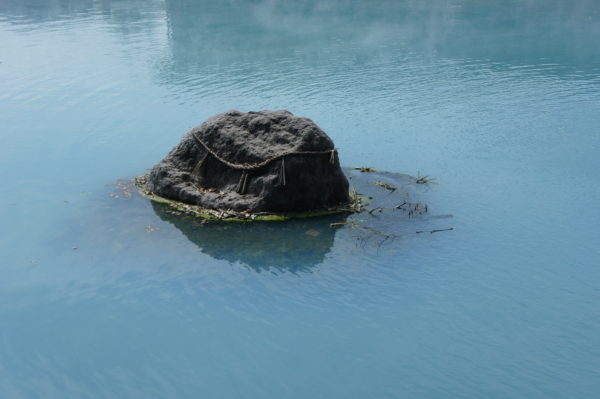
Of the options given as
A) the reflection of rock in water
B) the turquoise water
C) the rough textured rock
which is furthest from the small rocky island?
the turquoise water

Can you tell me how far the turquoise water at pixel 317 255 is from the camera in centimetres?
705

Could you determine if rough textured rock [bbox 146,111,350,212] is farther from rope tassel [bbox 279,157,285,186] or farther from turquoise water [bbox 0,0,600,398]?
turquoise water [bbox 0,0,600,398]

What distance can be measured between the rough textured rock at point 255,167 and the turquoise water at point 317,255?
51 centimetres

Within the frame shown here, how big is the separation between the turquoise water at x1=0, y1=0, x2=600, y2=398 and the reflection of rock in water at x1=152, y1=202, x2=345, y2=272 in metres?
0.04

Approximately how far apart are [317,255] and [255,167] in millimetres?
2042

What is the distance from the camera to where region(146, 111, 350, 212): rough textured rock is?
33.7ft

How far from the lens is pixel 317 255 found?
30.2ft

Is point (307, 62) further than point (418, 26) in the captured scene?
No

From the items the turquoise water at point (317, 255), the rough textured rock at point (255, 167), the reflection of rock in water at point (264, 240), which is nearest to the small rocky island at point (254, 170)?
the rough textured rock at point (255, 167)

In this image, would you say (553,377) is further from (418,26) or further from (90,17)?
(90,17)

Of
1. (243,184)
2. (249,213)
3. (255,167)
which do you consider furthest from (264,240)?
(255,167)

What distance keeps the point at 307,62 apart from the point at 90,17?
1566 centimetres

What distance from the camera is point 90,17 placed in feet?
103

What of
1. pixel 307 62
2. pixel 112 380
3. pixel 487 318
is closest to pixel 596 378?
pixel 487 318
